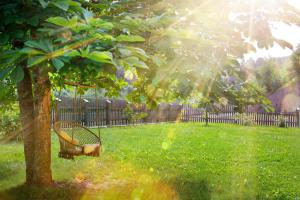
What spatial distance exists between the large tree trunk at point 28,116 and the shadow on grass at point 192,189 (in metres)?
2.46

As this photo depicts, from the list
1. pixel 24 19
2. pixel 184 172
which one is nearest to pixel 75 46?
pixel 24 19

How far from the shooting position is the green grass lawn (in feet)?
21.3

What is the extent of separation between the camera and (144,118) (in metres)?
23.5

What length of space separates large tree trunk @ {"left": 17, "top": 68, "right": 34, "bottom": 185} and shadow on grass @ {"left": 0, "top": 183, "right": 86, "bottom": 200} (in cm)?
25

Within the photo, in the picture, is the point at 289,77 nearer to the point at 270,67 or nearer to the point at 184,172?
the point at 270,67

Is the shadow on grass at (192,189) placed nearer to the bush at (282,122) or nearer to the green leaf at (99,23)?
the green leaf at (99,23)

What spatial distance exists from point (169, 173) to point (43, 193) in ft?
9.35

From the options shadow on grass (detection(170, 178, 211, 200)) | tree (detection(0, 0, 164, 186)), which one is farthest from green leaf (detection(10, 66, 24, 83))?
shadow on grass (detection(170, 178, 211, 200))

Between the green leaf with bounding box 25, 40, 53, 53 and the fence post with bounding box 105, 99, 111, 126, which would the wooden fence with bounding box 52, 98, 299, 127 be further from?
the green leaf with bounding box 25, 40, 53, 53

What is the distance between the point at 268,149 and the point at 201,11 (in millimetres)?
8506

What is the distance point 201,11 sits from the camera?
4336 millimetres

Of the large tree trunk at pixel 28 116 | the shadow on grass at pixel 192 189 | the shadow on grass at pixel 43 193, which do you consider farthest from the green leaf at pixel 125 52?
the shadow on grass at pixel 192 189

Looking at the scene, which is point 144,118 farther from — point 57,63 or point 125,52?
point 57,63

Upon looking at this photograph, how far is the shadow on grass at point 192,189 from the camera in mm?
6375
